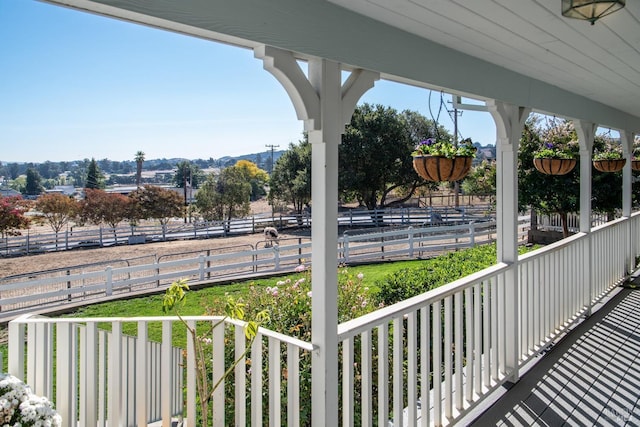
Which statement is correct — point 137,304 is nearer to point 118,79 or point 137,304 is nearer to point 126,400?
point 126,400

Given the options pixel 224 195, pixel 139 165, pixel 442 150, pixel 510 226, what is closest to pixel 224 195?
pixel 224 195

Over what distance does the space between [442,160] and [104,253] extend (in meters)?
12.8

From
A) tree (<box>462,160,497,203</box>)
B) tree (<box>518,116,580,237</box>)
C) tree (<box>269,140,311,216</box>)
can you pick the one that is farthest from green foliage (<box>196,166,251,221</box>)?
tree (<box>518,116,580,237</box>)

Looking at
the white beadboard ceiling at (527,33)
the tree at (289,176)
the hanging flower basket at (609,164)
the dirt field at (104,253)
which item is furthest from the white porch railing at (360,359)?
the tree at (289,176)

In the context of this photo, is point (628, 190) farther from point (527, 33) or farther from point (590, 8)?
point (590, 8)

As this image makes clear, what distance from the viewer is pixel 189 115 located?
20.8 metres

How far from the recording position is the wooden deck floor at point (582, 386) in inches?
101

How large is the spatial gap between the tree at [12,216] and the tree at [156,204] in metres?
4.69

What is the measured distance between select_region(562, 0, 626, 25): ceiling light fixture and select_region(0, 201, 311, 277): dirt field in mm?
12319

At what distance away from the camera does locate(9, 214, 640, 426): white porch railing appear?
1.89m

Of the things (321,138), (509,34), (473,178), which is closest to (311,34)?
(321,138)

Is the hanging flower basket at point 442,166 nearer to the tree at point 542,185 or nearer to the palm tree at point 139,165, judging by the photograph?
the tree at point 542,185

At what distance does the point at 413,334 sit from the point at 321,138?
1095mm

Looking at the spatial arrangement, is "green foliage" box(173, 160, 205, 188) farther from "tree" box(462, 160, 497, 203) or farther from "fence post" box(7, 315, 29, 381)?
"fence post" box(7, 315, 29, 381)
